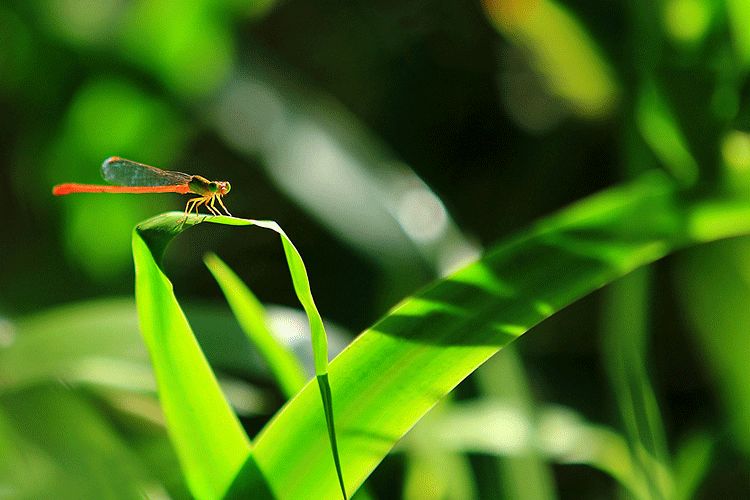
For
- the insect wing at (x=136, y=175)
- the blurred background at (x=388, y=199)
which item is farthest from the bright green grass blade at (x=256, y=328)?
the insect wing at (x=136, y=175)

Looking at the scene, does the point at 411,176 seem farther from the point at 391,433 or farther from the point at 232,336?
the point at 391,433

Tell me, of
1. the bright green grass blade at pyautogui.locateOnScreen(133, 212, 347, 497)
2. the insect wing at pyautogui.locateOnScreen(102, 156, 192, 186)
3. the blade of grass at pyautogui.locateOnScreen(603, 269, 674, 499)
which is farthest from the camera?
the insect wing at pyautogui.locateOnScreen(102, 156, 192, 186)

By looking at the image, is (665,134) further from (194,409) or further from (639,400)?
(194,409)

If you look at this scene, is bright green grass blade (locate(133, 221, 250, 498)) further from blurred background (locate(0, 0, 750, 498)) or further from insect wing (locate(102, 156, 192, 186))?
insect wing (locate(102, 156, 192, 186))

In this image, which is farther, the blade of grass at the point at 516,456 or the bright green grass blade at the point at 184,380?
the blade of grass at the point at 516,456

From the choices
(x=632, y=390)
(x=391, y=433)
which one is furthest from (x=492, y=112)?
(x=391, y=433)

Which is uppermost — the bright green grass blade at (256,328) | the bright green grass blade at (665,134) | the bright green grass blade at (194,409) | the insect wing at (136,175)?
the bright green grass blade at (665,134)

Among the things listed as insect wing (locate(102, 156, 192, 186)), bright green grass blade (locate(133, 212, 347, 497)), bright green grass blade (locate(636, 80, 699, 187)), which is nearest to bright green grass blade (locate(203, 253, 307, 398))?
bright green grass blade (locate(133, 212, 347, 497))

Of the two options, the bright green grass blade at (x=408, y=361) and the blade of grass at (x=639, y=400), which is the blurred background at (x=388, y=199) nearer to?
the blade of grass at (x=639, y=400)
